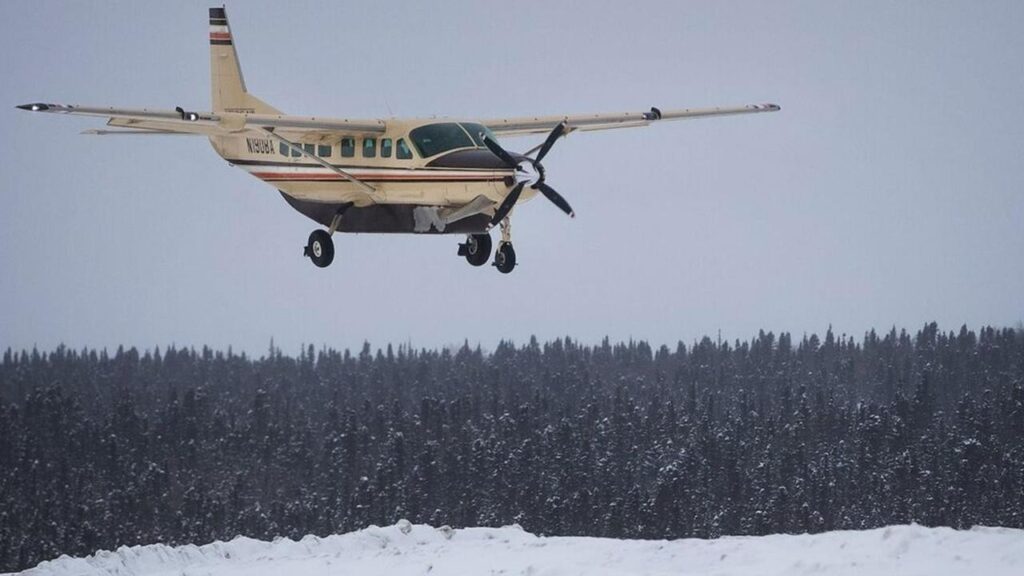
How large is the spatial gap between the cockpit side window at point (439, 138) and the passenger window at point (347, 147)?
78.8 inches

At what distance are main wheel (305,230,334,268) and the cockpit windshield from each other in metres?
4.20

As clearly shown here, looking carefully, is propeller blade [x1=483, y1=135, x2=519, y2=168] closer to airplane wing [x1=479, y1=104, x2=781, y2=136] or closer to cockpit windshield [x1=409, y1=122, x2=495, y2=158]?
cockpit windshield [x1=409, y1=122, x2=495, y2=158]

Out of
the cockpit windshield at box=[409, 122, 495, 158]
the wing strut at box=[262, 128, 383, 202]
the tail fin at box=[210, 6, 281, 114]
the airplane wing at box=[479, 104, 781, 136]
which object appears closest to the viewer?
the cockpit windshield at box=[409, 122, 495, 158]

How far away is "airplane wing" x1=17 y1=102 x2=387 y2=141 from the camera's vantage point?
121ft

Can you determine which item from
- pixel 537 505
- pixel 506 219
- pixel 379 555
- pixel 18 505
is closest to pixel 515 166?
pixel 506 219

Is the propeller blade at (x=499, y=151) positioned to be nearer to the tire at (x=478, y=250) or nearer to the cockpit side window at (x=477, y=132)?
the cockpit side window at (x=477, y=132)

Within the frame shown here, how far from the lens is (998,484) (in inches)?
6811

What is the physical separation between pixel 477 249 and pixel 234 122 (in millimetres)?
7337

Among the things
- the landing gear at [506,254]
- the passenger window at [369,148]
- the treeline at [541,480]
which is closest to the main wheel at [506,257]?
the landing gear at [506,254]

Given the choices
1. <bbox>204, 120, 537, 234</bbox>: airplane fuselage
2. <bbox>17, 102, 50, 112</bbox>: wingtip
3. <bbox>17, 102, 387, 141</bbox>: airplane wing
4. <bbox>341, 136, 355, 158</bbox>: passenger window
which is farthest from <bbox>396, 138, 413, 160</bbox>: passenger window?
<bbox>17, 102, 50, 112</bbox>: wingtip

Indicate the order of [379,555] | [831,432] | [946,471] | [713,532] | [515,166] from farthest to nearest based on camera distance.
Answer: [831,432], [946,471], [713,532], [379,555], [515,166]

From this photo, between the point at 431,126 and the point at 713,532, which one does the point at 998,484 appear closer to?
the point at 713,532

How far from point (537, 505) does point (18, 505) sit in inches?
2684

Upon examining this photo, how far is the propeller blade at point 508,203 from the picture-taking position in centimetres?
3531
